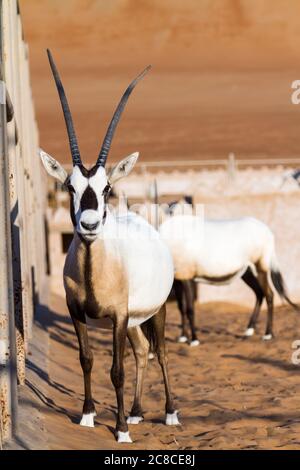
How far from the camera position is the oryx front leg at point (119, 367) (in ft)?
22.5

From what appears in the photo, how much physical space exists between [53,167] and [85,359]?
4.62 ft

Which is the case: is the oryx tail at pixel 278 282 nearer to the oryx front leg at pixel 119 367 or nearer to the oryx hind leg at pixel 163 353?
the oryx hind leg at pixel 163 353

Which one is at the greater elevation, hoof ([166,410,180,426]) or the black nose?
the black nose

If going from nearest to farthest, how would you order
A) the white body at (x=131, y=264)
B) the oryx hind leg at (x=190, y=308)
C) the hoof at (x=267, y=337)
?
the white body at (x=131, y=264)
the oryx hind leg at (x=190, y=308)
the hoof at (x=267, y=337)

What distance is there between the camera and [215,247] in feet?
44.7

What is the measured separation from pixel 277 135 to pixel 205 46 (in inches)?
641

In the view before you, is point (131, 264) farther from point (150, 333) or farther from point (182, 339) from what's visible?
point (182, 339)

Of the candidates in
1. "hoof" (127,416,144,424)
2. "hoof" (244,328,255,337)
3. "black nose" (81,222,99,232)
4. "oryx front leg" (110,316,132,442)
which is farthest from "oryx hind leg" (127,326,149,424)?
"hoof" (244,328,255,337)

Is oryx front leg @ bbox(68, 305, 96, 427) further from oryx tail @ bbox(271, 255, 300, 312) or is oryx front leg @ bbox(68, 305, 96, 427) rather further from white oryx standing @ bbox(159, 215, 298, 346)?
oryx tail @ bbox(271, 255, 300, 312)

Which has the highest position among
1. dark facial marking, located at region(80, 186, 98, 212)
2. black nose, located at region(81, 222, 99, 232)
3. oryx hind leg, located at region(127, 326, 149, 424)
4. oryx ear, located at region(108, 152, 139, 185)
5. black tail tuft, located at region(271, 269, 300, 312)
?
oryx ear, located at region(108, 152, 139, 185)

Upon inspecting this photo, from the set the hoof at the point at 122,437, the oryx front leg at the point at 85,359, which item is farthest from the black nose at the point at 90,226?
the hoof at the point at 122,437

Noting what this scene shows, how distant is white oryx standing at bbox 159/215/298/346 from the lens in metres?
13.5

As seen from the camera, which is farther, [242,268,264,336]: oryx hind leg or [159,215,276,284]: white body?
[242,268,264,336]: oryx hind leg

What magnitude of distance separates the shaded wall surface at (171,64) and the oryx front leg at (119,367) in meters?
56.6
